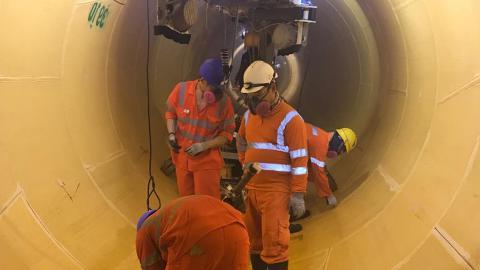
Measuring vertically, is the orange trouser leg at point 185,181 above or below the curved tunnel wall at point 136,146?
below

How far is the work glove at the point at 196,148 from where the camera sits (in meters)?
3.65

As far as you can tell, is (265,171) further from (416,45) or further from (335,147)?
(416,45)

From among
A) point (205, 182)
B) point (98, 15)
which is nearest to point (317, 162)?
point (205, 182)

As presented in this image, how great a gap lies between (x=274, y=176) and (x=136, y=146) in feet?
4.10

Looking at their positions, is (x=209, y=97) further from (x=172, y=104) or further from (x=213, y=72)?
(x=172, y=104)

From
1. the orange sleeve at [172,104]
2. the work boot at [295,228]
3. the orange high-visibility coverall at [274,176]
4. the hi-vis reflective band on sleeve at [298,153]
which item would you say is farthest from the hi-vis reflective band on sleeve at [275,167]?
the orange sleeve at [172,104]

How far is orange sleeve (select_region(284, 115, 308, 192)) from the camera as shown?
3.12 meters

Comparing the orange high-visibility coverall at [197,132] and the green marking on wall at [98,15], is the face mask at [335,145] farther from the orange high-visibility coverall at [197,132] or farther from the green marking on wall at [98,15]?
the green marking on wall at [98,15]

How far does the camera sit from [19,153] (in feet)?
8.19

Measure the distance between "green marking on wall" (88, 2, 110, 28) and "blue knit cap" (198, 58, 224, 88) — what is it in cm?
77

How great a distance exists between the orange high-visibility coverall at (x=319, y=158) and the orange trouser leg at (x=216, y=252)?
1.78m

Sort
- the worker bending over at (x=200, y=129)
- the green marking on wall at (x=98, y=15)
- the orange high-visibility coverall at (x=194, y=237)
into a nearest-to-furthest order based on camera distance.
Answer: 1. the orange high-visibility coverall at (x=194, y=237)
2. the green marking on wall at (x=98, y=15)
3. the worker bending over at (x=200, y=129)

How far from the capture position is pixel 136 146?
392 centimetres

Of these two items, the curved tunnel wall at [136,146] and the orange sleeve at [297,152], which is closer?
the curved tunnel wall at [136,146]
